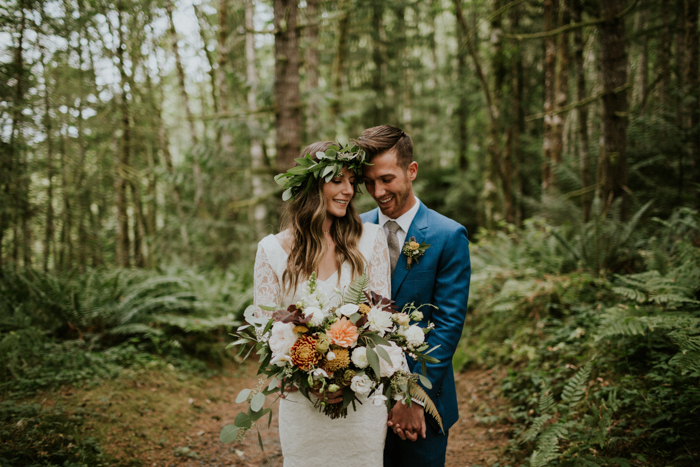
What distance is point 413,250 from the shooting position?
2.30m

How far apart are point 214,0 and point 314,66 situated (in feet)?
15.5

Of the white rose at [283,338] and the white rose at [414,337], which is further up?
the white rose at [283,338]

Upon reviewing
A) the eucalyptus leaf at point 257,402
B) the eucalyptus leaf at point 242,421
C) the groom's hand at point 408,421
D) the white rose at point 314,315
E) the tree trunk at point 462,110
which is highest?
the tree trunk at point 462,110

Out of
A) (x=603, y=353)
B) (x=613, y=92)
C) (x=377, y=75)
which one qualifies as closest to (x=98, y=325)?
(x=603, y=353)

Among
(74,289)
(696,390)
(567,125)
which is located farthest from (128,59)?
(567,125)

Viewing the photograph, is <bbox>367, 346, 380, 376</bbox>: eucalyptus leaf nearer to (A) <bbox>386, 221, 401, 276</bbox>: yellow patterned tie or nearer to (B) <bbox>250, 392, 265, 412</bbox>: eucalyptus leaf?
(B) <bbox>250, 392, 265, 412</bbox>: eucalyptus leaf

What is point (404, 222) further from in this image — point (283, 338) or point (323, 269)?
point (283, 338)

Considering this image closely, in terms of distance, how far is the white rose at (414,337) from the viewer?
182 cm

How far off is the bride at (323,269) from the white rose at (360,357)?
0.29 metres

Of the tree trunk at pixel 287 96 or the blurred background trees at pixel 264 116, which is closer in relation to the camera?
the blurred background trees at pixel 264 116

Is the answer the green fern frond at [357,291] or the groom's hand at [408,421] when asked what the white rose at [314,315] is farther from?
the groom's hand at [408,421]

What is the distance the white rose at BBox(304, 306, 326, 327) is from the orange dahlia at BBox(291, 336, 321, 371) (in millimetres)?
84

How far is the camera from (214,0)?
39.4ft

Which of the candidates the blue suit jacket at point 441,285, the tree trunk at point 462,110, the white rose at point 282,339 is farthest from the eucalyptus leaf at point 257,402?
the tree trunk at point 462,110
